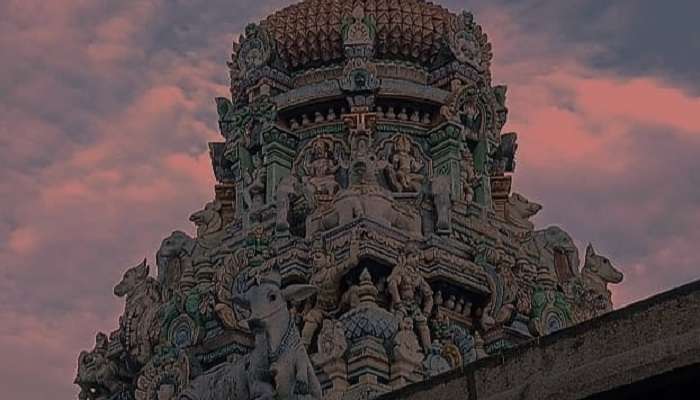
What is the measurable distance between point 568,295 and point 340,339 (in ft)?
26.0

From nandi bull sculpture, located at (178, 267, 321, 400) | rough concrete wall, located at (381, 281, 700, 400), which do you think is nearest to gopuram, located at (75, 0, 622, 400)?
nandi bull sculpture, located at (178, 267, 321, 400)

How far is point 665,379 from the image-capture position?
312 inches

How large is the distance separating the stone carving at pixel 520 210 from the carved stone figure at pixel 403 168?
11.0ft

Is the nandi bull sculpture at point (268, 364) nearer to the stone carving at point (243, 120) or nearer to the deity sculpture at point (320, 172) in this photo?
the deity sculpture at point (320, 172)

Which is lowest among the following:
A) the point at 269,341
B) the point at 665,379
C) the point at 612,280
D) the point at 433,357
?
the point at 665,379

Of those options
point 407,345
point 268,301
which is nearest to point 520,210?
point 407,345

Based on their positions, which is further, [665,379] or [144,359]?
[144,359]

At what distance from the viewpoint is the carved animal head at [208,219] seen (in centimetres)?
3438

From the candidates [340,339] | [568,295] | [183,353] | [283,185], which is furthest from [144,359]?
[568,295]

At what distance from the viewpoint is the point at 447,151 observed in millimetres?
32125

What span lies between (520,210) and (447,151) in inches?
136

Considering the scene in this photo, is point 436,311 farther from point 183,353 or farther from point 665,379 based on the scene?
point 665,379

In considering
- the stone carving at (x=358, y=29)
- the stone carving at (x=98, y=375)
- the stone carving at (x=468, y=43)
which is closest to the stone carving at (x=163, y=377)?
the stone carving at (x=98, y=375)

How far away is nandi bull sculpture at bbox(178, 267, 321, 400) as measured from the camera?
12.9 m
